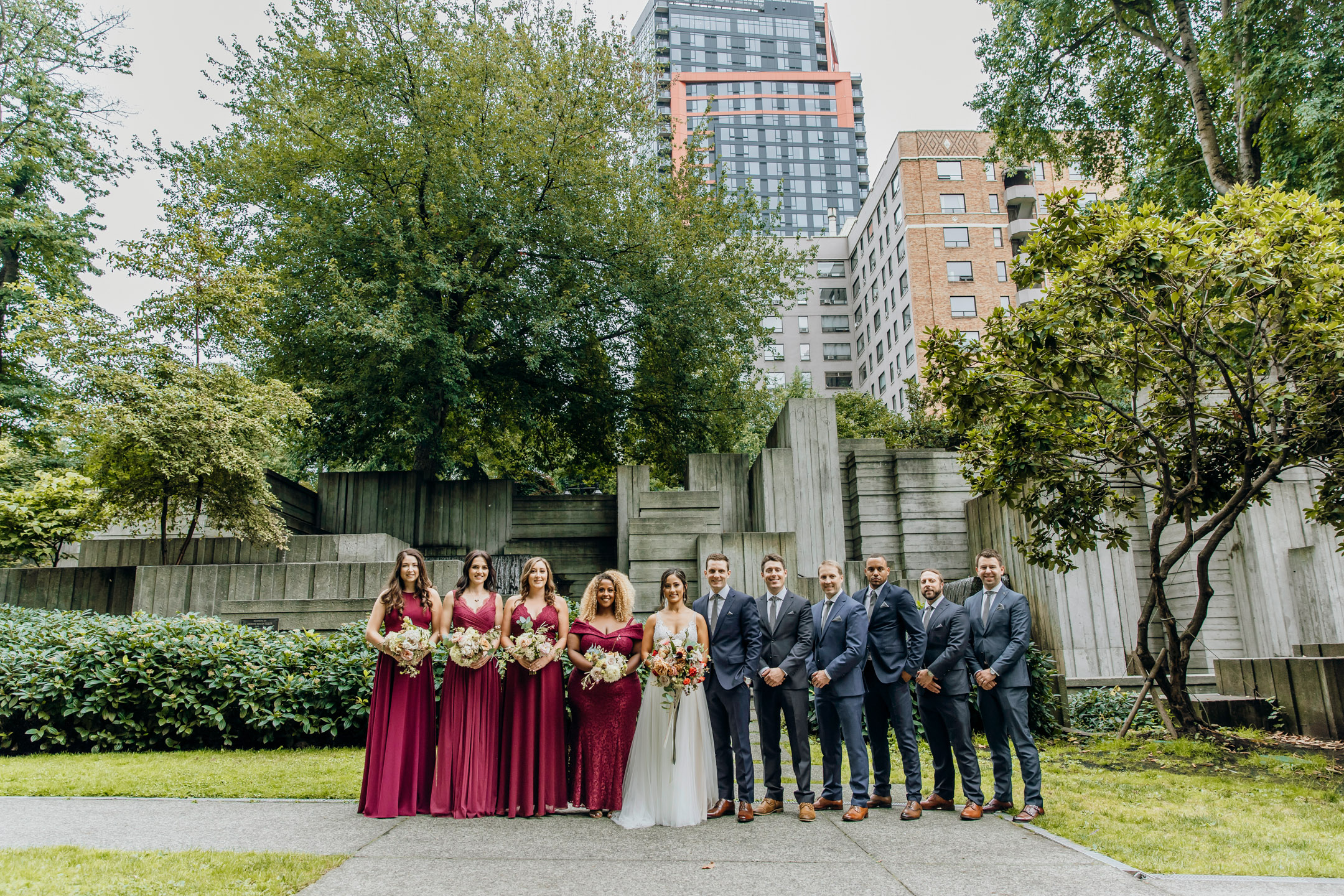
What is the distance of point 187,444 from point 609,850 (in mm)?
10011

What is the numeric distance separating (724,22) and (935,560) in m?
136

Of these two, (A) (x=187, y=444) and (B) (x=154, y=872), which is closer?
(B) (x=154, y=872)

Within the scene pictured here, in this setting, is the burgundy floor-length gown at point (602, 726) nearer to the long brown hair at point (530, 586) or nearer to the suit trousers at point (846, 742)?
the long brown hair at point (530, 586)

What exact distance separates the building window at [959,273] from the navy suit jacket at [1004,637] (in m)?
49.7

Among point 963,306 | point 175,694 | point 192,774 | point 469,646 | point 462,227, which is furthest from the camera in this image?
point 963,306

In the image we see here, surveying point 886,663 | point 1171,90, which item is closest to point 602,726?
point 886,663

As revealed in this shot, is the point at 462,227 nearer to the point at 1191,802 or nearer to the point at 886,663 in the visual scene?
the point at 886,663

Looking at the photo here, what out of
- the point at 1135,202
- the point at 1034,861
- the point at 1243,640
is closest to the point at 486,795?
the point at 1034,861

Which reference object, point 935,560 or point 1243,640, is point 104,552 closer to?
point 935,560

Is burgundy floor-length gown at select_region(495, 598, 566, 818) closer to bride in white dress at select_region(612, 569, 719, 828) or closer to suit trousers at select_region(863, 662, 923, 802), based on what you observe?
bride in white dress at select_region(612, 569, 719, 828)

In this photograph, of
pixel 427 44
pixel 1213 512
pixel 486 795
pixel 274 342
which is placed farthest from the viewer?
pixel 427 44

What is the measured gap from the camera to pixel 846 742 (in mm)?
6707

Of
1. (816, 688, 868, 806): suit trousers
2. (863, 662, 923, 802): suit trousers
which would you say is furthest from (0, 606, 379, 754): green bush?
(863, 662, 923, 802): suit trousers

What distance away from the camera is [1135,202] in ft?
66.8
